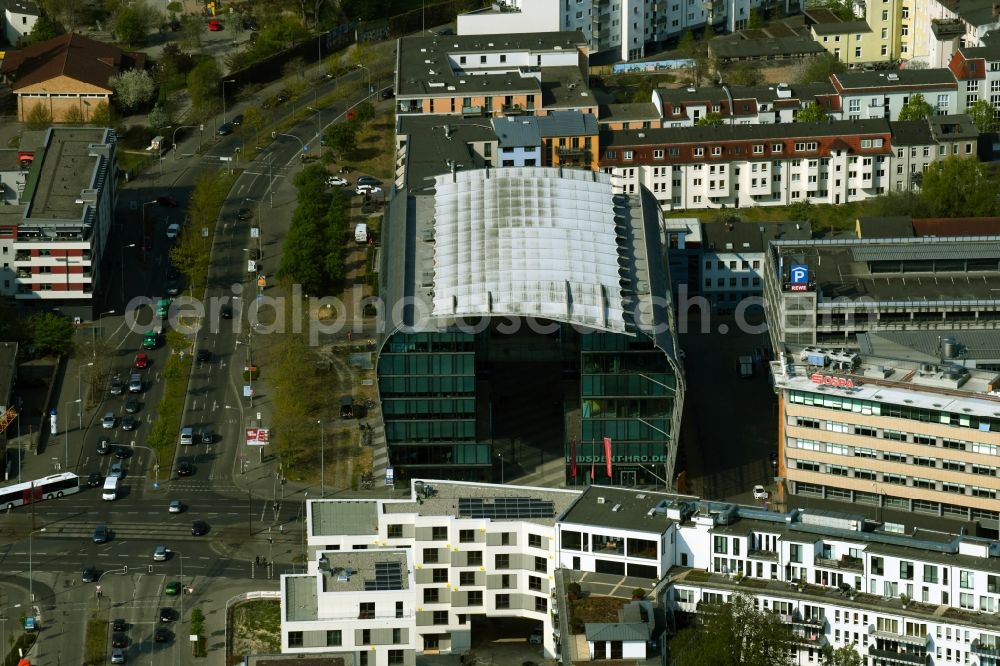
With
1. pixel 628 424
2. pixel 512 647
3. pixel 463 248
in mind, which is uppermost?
pixel 463 248

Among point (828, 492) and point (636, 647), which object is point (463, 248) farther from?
point (636, 647)

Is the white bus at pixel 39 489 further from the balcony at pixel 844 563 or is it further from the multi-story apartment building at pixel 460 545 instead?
the balcony at pixel 844 563

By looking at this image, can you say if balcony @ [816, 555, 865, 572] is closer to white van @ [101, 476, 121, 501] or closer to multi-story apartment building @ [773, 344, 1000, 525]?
multi-story apartment building @ [773, 344, 1000, 525]

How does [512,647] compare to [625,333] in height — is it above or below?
below

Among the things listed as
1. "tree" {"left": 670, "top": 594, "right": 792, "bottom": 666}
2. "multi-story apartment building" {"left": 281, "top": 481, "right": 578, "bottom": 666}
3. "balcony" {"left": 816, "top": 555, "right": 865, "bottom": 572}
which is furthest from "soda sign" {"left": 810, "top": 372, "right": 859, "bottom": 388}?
"tree" {"left": 670, "top": 594, "right": 792, "bottom": 666}

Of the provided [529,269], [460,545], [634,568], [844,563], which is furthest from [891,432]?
[460,545]

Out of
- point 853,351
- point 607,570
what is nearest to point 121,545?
point 607,570
